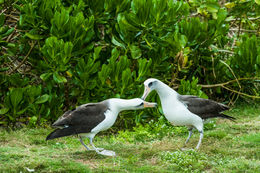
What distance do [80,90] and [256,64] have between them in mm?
3650

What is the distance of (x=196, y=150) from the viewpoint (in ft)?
19.5

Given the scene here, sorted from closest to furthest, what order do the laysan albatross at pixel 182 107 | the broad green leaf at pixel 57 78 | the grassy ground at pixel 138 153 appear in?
1. the grassy ground at pixel 138 153
2. the laysan albatross at pixel 182 107
3. the broad green leaf at pixel 57 78

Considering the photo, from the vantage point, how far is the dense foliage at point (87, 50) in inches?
279

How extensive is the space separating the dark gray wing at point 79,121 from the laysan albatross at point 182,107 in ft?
2.31

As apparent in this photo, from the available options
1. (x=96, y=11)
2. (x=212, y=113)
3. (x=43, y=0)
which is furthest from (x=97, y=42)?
(x=212, y=113)

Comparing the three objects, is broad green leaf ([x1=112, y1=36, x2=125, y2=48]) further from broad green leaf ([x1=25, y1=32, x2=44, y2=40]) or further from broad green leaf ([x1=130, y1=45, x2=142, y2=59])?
broad green leaf ([x1=25, y1=32, x2=44, y2=40])

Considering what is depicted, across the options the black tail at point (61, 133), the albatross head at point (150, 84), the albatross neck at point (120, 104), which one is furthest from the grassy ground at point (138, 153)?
the albatross head at point (150, 84)

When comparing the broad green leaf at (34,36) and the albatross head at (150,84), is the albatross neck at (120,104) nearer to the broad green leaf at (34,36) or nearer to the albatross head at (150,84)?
the albatross head at (150,84)

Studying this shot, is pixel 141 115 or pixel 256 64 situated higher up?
pixel 256 64

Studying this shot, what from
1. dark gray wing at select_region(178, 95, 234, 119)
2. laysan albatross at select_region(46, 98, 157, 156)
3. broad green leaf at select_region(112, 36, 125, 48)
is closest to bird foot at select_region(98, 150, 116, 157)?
laysan albatross at select_region(46, 98, 157, 156)

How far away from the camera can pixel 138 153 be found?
6.00 meters

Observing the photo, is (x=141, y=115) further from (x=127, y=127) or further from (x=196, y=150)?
(x=196, y=150)

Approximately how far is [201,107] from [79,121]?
1.83m

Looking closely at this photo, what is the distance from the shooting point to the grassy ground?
5219 millimetres
